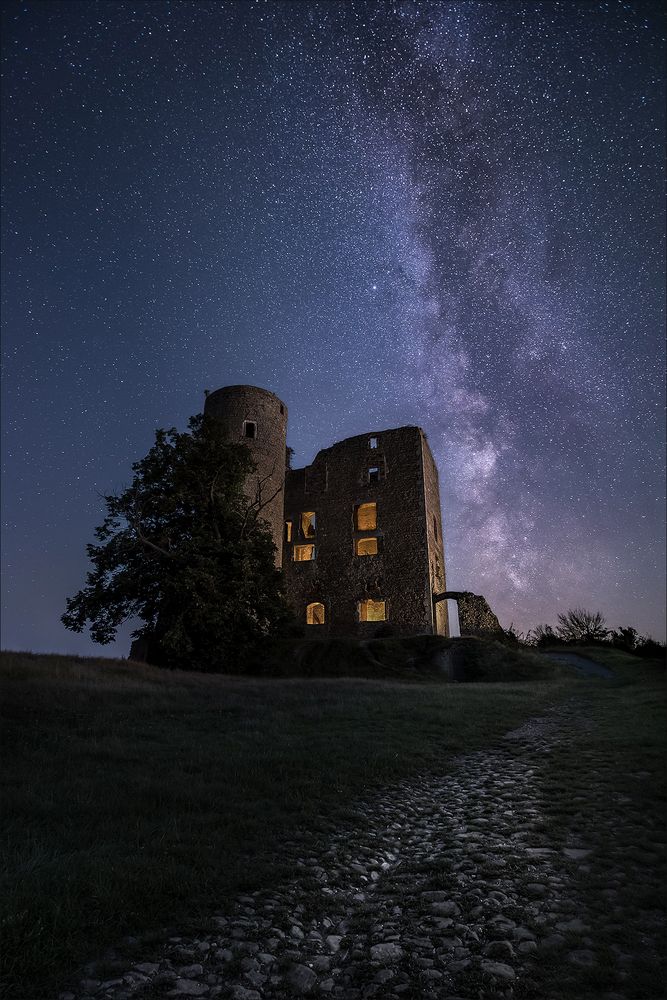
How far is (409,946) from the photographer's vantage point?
3.41 m

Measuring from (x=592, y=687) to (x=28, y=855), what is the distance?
1955 centimetres

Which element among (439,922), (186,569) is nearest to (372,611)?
(186,569)

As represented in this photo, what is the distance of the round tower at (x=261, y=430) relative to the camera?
112ft

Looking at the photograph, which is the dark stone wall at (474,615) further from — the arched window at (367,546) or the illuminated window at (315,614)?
the illuminated window at (315,614)

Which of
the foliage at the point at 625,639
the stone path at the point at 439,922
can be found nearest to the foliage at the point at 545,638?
the foliage at the point at 625,639

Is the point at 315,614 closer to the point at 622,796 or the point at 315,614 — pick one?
the point at 315,614

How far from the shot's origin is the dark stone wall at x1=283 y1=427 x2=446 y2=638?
33375mm

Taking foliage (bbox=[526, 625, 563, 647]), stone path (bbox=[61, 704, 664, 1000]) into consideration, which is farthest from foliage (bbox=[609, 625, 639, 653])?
stone path (bbox=[61, 704, 664, 1000])

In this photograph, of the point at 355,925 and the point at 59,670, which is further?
the point at 59,670

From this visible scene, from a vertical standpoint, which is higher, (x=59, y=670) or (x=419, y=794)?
(x=59, y=670)

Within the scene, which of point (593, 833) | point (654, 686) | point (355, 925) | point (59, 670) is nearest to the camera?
point (355, 925)

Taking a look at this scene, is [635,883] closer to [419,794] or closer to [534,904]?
[534,904]

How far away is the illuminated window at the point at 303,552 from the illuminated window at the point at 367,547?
3.19 m

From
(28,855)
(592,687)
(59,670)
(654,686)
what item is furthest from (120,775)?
(592,687)
